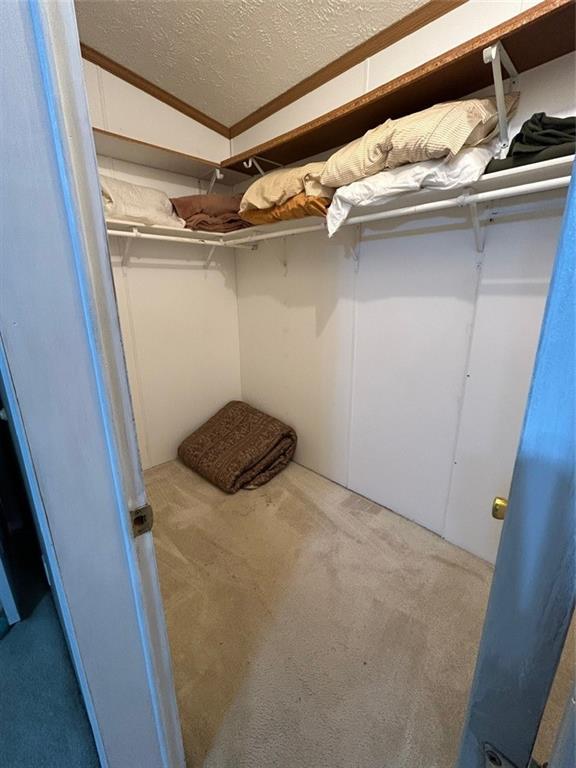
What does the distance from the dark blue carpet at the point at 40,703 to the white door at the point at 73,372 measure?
0.44m

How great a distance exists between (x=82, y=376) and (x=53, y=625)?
1.46 metres

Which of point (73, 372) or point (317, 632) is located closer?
point (73, 372)

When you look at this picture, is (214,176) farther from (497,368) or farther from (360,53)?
(497,368)

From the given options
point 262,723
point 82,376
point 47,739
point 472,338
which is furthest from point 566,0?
point 47,739

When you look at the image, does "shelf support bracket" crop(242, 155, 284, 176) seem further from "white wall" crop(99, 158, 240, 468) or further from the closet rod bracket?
the closet rod bracket

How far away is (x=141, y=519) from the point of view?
591 millimetres

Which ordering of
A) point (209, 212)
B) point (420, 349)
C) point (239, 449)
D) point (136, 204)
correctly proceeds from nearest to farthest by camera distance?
point (420, 349) → point (136, 204) → point (209, 212) → point (239, 449)

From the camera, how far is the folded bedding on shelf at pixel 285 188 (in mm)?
1481

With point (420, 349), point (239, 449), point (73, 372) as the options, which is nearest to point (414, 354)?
point (420, 349)

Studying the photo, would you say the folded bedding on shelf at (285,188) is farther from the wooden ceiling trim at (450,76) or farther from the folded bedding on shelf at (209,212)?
the folded bedding on shelf at (209,212)

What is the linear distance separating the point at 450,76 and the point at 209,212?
1.38m

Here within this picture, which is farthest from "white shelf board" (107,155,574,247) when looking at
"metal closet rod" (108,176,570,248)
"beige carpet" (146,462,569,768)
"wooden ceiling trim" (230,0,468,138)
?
"beige carpet" (146,462,569,768)

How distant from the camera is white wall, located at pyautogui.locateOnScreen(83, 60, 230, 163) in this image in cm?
169

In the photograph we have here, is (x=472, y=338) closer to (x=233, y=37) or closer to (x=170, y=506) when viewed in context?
(x=233, y=37)
